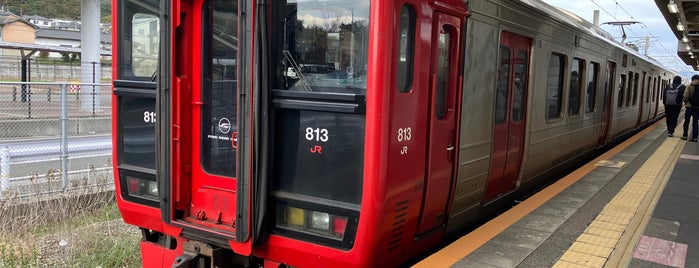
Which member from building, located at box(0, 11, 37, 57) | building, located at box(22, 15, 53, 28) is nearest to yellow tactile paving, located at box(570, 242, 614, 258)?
building, located at box(0, 11, 37, 57)

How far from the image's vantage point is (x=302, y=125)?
11.1ft

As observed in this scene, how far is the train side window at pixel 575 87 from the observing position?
737cm

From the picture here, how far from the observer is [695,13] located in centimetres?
1597

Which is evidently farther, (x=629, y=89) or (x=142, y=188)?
(x=629, y=89)

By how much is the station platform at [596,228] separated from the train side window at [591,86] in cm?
116

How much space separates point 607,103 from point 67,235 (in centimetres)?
889

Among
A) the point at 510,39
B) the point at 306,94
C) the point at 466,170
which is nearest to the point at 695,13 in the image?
the point at 510,39

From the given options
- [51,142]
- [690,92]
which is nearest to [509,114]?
[51,142]

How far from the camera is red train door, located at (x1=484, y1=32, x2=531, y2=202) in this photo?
496 cm

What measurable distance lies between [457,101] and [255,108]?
154cm

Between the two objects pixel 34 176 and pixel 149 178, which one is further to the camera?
pixel 34 176

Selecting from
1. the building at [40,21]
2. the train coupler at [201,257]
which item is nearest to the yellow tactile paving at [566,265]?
the train coupler at [201,257]

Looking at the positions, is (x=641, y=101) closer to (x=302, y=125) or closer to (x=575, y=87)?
(x=575, y=87)

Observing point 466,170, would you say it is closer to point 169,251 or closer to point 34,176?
point 169,251
